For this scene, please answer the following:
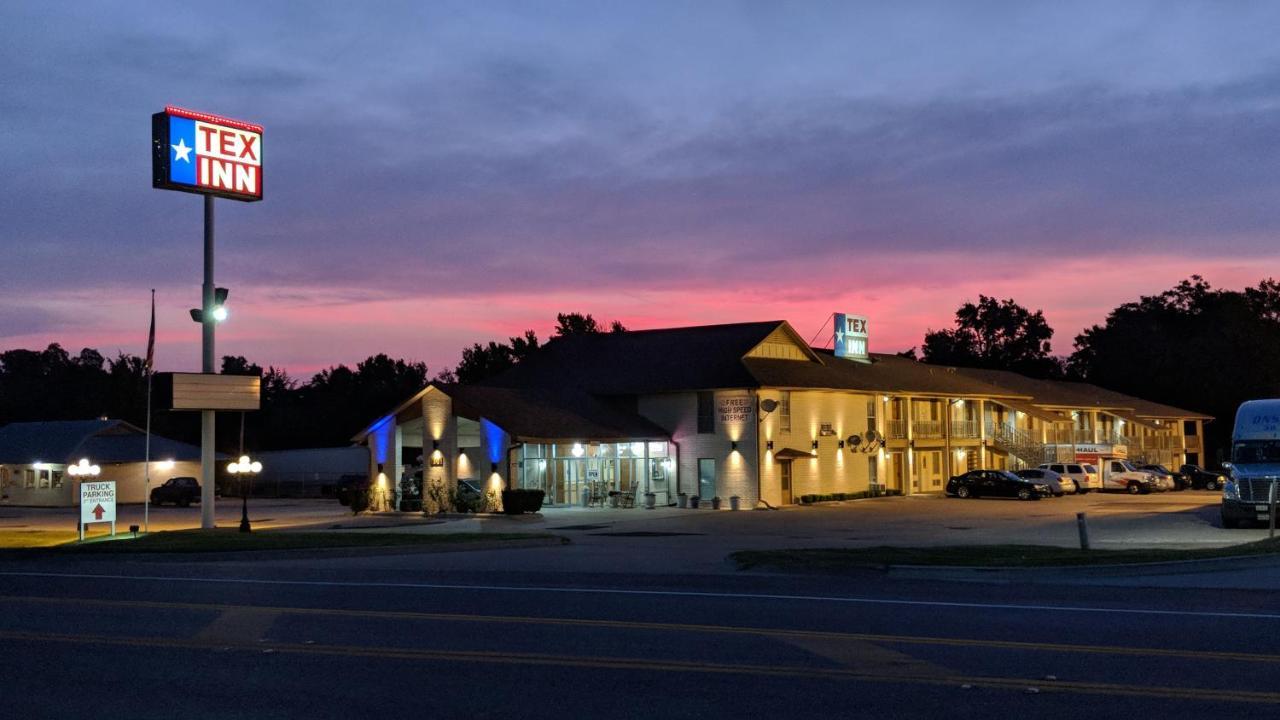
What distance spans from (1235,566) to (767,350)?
36108 mm

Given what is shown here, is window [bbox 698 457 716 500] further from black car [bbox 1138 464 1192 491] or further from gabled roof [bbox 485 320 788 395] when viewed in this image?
black car [bbox 1138 464 1192 491]

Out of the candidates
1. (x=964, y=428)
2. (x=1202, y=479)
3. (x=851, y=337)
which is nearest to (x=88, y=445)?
(x=851, y=337)

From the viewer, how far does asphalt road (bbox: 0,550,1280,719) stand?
10.1 m

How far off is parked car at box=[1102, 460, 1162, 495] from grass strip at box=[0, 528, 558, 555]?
133 ft

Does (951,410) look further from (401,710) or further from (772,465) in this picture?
(401,710)

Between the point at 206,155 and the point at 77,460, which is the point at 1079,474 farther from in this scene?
the point at 77,460

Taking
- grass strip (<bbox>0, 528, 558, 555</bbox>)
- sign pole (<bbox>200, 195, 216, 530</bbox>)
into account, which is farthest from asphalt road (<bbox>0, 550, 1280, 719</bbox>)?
sign pole (<bbox>200, 195, 216, 530</bbox>)

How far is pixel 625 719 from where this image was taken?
952cm

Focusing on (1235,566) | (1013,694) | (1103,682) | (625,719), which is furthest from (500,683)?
(1235,566)

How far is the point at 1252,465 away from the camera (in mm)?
35562

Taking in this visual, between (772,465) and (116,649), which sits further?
(772,465)

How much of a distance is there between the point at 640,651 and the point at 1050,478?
51.5 metres

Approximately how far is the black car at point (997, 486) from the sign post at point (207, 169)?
114ft

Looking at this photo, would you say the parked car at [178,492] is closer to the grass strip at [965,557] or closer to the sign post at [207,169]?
the sign post at [207,169]
